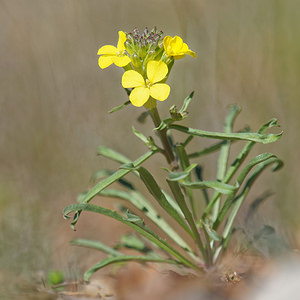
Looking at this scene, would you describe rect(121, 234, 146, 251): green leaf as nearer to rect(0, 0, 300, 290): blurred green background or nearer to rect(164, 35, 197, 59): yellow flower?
rect(0, 0, 300, 290): blurred green background

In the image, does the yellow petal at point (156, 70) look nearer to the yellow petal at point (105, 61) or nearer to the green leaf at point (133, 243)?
the yellow petal at point (105, 61)

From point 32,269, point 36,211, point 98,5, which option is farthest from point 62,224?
point 98,5

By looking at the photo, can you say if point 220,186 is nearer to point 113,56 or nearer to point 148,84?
point 148,84

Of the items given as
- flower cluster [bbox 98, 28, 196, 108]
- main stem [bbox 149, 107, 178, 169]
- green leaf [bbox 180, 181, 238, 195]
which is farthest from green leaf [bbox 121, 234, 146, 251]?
flower cluster [bbox 98, 28, 196, 108]

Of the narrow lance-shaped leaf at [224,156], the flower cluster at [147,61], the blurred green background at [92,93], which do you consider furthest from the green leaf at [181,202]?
the blurred green background at [92,93]

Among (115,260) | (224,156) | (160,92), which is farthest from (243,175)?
(115,260)

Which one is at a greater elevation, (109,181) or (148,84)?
(148,84)

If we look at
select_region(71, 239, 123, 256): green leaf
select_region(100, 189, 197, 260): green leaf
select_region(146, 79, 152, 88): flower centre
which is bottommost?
select_region(71, 239, 123, 256): green leaf
